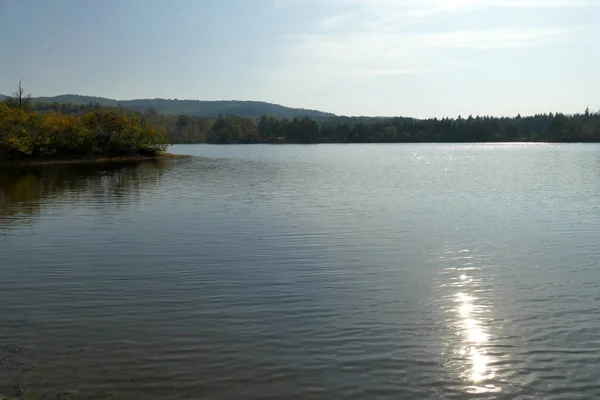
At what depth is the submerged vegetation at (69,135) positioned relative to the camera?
6900 centimetres

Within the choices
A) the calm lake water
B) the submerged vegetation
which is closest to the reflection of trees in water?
the calm lake water

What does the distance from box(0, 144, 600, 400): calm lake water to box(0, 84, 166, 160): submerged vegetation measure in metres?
45.9

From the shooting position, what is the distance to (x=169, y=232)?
2291cm

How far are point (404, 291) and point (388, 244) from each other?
607 centimetres

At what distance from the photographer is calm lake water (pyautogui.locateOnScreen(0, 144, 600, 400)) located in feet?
30.0

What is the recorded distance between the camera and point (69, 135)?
265 ft

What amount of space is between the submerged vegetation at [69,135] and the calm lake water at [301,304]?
4594 centimetres

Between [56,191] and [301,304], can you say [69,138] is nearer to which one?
[56,191]

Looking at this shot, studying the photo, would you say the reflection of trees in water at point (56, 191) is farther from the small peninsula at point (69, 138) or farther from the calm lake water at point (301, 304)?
the small peninsula at point (69, 138)

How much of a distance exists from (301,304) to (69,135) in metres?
76.0

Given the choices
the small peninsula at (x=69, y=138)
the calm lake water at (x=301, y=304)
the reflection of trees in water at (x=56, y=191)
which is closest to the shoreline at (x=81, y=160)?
the small peninsula at (x=69, y=138)

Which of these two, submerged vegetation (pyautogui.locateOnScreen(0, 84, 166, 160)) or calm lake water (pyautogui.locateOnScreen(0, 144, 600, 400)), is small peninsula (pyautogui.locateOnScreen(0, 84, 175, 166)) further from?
calm lake water (pyautogui.locateOnScreen(0, 144, 600, 400))

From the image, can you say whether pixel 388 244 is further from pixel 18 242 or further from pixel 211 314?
pixel 18 242

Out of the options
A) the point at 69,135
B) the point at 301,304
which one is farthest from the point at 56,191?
the point at 69,135
